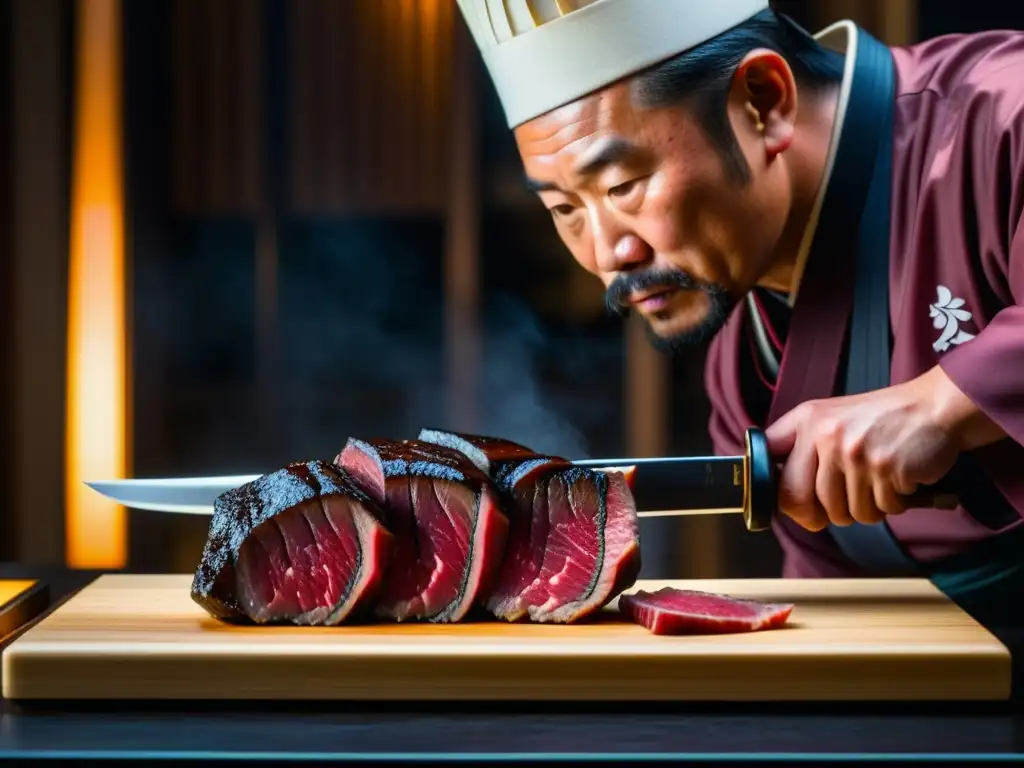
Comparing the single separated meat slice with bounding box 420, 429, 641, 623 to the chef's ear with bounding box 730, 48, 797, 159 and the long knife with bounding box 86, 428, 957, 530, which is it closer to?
the long knife with bounding box 86, 428, 957, 530

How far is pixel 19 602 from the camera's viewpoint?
4.97 feet

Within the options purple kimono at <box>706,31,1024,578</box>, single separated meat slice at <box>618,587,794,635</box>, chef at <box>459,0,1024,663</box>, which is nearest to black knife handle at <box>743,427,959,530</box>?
single separated meat slice at <box>618,587,794,635</box>

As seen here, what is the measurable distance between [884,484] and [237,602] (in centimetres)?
76

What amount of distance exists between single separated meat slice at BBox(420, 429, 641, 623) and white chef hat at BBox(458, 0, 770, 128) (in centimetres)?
61

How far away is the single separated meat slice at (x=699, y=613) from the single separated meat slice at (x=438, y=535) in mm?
175

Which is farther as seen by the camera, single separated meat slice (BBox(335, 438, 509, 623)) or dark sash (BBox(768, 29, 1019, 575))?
dark sash (BBox(768, 29, 1019, 575))

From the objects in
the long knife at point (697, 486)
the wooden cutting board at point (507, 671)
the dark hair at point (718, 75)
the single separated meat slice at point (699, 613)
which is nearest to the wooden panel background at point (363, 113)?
the dark hair at point (718, 75)

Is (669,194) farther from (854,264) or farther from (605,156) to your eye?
(854,264)

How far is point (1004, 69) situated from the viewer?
181 centimetres

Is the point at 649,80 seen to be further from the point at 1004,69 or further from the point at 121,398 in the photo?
the point at 121,398

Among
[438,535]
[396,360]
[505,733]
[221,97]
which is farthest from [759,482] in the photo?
[221,97]

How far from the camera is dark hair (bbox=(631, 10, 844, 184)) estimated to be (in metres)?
1.87

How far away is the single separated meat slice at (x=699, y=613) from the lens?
136 cm

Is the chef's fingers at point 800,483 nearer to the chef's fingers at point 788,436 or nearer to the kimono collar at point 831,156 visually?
the chef's fingers at point 788,436
